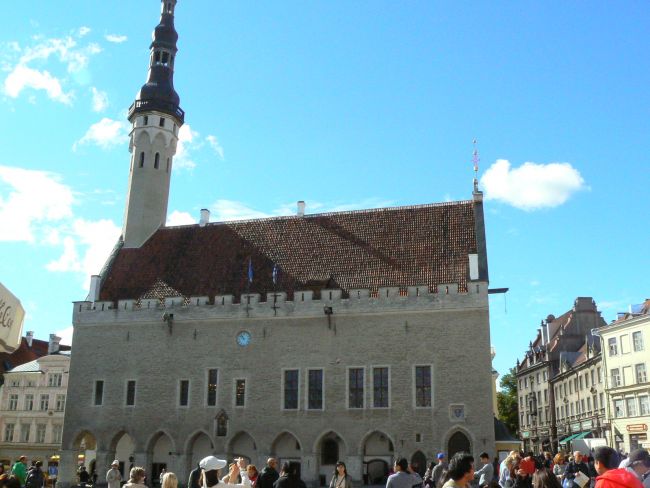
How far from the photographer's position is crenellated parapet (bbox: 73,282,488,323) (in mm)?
27750

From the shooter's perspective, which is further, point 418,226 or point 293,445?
point 418,226

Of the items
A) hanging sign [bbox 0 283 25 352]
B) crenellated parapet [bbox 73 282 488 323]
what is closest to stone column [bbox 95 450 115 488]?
crenellated parapet [bbox 73 282 488 323]

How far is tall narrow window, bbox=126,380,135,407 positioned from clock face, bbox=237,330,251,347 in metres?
5.26

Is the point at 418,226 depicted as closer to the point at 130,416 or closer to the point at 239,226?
the point at 239,226

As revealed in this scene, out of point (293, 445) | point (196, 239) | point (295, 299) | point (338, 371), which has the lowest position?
point (293, 445)

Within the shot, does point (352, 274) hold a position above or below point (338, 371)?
above

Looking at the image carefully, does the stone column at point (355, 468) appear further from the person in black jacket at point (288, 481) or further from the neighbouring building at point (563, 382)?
the neighbouring building at point (563, 382)

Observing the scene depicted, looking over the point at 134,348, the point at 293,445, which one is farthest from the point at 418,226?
the point at 134,348

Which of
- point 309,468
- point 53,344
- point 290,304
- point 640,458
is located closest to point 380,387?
point 309,468

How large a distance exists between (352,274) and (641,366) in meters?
20.1

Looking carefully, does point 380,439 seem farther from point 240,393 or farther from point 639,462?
point 639,462

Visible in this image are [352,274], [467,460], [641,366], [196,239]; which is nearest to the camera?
[467,460]

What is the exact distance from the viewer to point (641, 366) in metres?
39.6

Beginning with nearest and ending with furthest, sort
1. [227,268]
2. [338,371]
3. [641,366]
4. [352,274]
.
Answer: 1. [338,371]
2. [352,274]
3. [227,268]
4. [641,366]
